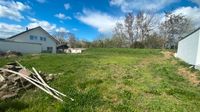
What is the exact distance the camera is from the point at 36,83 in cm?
715

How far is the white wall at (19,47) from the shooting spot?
29478mm

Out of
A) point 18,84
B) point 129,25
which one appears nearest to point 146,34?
point 129,25

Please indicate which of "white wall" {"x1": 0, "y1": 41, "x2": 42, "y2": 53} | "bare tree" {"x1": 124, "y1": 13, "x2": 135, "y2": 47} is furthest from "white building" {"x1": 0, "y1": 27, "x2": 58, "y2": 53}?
"bare tree" {"x1": 124, "y1": 13, "x2": 135, "y2": 47}

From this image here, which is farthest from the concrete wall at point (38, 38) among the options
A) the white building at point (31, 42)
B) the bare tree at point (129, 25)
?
the bare tree at point (129, 25)

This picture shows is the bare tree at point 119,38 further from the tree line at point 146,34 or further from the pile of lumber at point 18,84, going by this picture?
the pile of lumber at point 18,84

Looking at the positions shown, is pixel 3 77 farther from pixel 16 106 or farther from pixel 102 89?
pixel 102 89

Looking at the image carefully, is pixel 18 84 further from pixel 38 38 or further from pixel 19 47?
pixel 38 38

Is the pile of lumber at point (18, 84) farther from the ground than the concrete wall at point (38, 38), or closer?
closer

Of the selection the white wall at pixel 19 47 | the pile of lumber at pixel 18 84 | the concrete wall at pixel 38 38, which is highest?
the concrete wall at pixel 38 38

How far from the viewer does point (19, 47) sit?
31469 mm

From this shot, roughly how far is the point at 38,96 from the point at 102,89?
227 cm

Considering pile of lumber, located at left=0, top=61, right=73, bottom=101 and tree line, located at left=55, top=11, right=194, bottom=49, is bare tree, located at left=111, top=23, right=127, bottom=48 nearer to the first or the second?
tree line, located at left=55, top=11, right=194, bottom=49

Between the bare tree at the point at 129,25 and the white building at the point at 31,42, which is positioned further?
the bare tree at the point at 129,25

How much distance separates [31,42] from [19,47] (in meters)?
4.20
